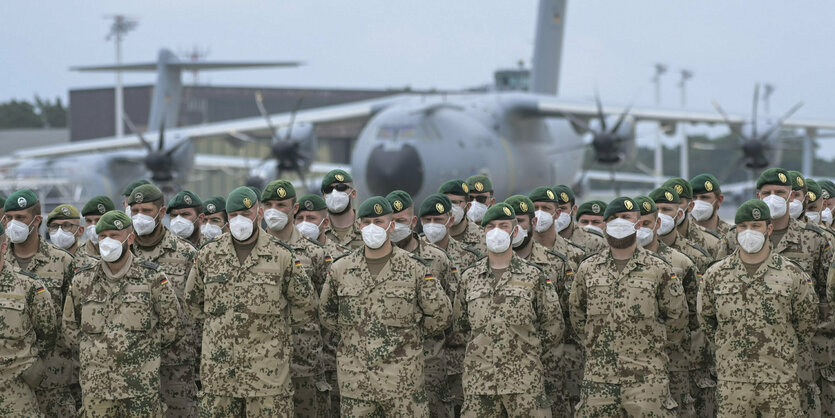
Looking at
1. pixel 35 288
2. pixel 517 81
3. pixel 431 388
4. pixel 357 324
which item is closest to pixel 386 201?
pixel 357 324

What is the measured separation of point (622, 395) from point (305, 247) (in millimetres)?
2373

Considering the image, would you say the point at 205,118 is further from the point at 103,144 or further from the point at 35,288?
the point at 35,288

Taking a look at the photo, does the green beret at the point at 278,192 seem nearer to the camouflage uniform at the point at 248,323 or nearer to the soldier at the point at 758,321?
the camouflage uniform at the point at 248,323

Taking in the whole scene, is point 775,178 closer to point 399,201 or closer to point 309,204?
point 399,201

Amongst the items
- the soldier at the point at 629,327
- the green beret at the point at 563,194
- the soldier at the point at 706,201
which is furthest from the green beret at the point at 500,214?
the soldier at the point at 706,201

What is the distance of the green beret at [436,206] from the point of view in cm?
705

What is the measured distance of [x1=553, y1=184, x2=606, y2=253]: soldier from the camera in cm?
772

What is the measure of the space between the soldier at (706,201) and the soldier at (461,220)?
173 cm

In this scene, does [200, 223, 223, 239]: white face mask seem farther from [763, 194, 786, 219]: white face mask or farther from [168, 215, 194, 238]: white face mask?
[763, 194, 786, 219]: white face mask

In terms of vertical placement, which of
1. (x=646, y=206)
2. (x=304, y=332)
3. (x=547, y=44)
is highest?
(x=547, y=44)

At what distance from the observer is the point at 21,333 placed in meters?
5.99

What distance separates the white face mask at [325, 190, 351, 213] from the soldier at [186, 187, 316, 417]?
166 centimetres

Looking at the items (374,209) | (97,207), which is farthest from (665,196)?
(97,207)

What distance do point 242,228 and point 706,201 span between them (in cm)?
Answer: 390
